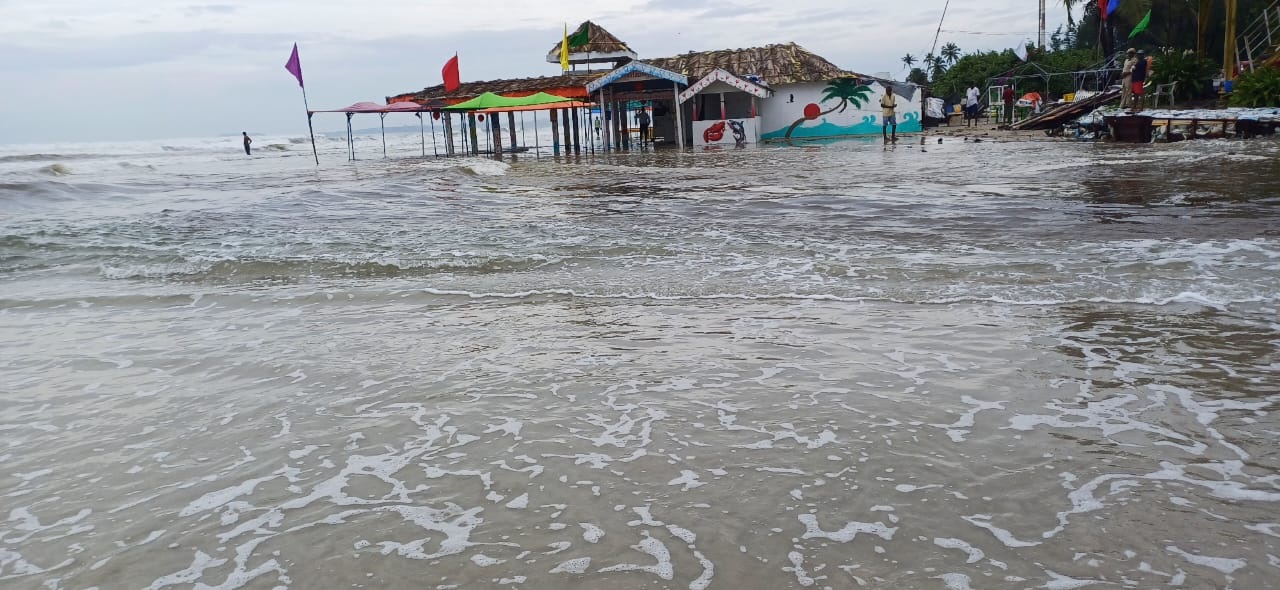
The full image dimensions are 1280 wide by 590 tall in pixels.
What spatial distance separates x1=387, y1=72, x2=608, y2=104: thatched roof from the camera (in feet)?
105

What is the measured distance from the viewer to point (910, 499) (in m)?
2.85

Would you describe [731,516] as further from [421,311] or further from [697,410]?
[421,311]

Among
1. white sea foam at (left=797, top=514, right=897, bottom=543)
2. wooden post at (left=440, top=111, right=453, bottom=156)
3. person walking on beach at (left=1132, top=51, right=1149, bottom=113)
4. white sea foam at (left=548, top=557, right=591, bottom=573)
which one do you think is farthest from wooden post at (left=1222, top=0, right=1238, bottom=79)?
wooden post at (left=440, top=111, right=453, bottom=156)

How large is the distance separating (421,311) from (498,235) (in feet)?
11.9

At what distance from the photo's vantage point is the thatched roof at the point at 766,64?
33.8 meters

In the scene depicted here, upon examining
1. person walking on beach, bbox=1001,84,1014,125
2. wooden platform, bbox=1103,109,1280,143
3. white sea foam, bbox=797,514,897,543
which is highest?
person walking on beach, bbox=1001,84,1014,125

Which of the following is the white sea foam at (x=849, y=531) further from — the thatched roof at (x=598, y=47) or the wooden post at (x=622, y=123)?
the thatched roof at (x=598, y=47)

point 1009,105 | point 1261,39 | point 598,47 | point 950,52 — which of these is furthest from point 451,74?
point 950,52

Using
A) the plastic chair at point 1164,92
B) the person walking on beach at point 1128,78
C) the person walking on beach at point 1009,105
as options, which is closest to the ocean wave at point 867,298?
the person walking on beach at point 1128,78

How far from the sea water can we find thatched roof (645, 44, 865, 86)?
26.1 m

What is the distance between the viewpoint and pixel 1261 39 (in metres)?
27.6

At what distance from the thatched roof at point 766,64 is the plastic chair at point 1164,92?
38.9 feet

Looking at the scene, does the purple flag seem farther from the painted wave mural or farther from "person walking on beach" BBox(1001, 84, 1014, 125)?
"person walking on beach" BBox(1001, 84, 1014, 125)

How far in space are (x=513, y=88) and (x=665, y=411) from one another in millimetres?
31463
